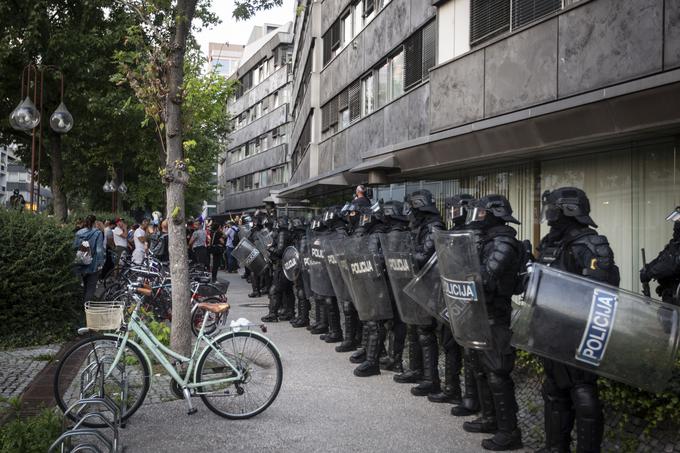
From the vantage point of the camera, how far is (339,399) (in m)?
6.52

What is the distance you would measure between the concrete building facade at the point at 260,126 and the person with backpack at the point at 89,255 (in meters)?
30.4

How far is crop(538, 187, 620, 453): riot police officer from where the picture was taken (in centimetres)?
432

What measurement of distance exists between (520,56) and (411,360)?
526 cm

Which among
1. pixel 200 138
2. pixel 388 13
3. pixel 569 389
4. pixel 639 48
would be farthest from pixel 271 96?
pixel 569 389

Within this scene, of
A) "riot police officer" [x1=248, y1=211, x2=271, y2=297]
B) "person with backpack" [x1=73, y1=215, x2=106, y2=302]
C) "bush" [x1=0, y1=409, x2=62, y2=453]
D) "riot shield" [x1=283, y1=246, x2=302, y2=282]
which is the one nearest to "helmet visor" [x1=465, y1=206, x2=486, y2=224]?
"bush" [x1=0, y1=409, x2=62, y2=453]

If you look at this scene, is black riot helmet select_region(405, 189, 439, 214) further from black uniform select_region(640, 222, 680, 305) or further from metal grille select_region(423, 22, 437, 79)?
metal grille select_region(423, 22, 437, 79)

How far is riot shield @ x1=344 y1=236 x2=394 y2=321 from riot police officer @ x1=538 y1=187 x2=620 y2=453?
9.16 feet

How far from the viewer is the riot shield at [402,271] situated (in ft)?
22.3

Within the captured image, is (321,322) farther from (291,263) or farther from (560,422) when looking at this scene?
(560,422)

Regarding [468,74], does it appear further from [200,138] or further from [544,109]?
[200,138]

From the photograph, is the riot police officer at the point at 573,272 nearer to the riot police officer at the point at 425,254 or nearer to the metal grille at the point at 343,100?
the riot police officer at the point at 425,254

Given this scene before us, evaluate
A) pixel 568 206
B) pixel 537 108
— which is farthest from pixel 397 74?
pixel 568 206

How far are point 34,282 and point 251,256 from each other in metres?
4.36

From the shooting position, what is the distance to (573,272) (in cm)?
462
